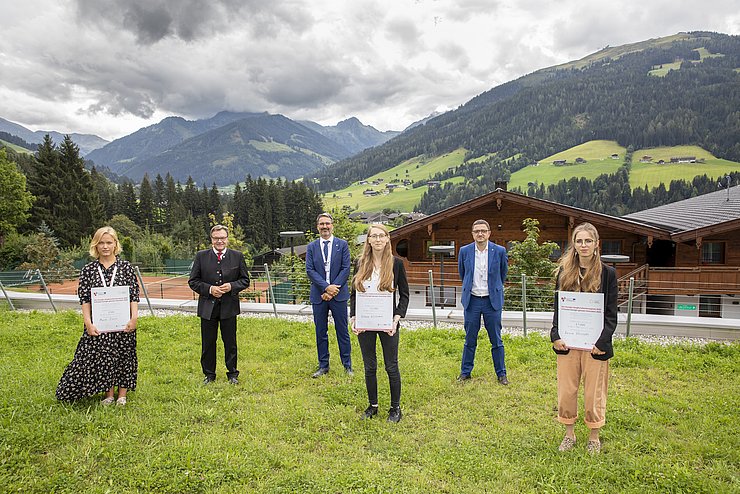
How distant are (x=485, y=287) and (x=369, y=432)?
2311mm

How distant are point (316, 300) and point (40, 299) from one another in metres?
11.2

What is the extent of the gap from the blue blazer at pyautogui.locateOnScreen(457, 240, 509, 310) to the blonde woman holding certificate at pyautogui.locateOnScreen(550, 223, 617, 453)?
1.54m

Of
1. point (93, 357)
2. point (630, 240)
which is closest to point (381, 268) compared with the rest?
point (93, 357)

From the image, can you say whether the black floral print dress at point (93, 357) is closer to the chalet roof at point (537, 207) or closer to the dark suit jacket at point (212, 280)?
the dark suit jacket at point (212, 280)

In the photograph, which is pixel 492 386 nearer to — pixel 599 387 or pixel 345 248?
pixel 599 387

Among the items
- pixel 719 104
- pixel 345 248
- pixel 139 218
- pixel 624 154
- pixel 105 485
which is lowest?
pixel 105 485

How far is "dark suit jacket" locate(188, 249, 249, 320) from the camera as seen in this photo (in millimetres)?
5180

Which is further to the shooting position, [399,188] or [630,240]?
[399,188]

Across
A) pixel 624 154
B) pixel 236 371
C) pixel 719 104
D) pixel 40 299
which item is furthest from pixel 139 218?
pixel 719 104

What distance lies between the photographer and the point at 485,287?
5320mm

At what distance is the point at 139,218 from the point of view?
206ft

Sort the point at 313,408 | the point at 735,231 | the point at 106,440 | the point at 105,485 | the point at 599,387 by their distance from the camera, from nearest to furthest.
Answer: the point at 105,485, the point at 599,387, the point at 106,440, the point at 313,408, the point at 735,231

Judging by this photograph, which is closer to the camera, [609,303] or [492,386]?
[609,303]

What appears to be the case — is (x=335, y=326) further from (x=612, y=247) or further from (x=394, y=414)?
(x=612, y=247)
